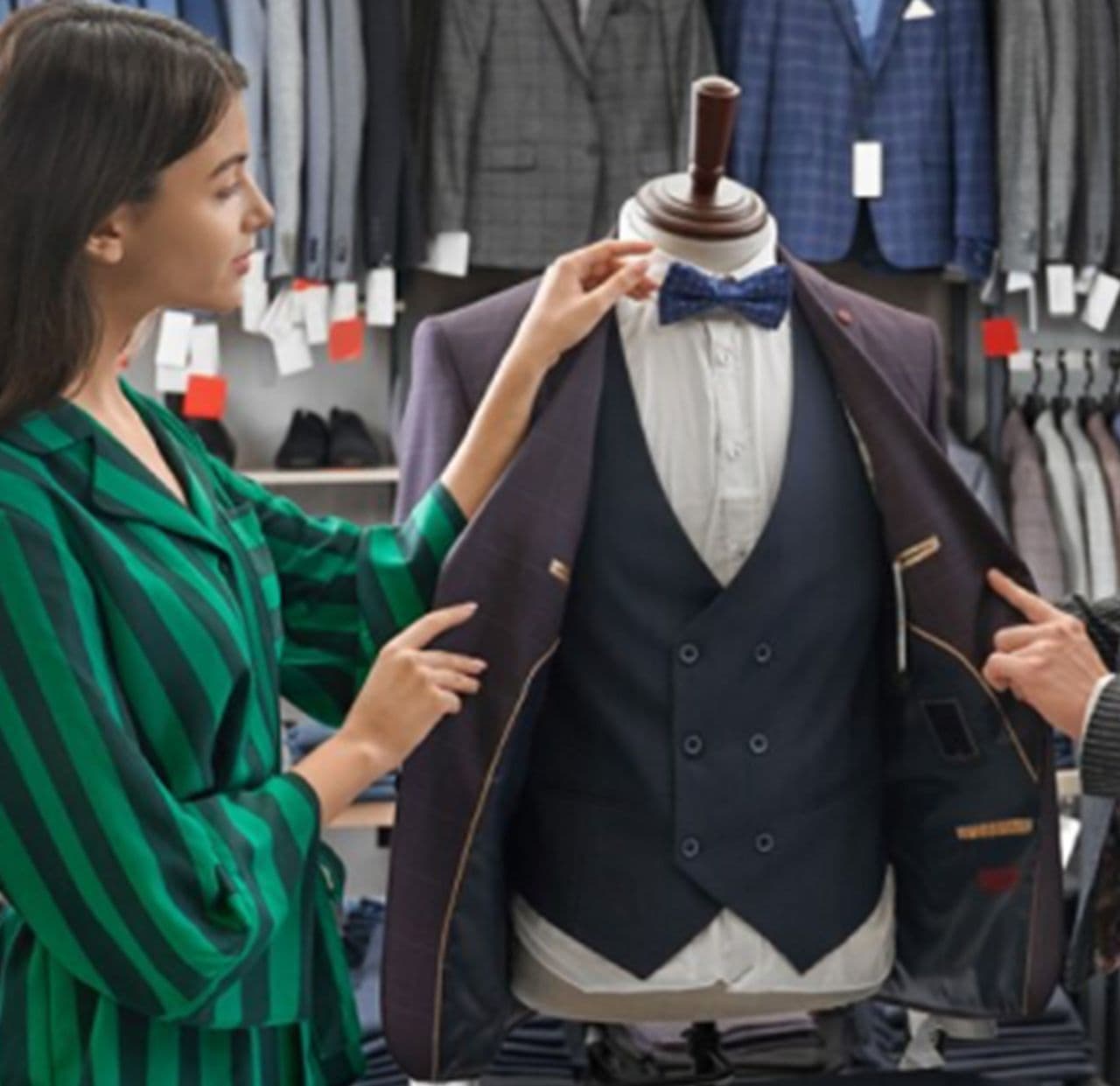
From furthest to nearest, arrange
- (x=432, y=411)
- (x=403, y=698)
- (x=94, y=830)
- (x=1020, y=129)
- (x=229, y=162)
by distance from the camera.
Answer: (x=1020, y=129) < (x=432, y=411) < (x=403, y=698) < (x=229, y=162) < (x=94, y=830)

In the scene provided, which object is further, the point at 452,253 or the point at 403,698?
the point at 452,253

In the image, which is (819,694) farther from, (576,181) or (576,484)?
(576,181)

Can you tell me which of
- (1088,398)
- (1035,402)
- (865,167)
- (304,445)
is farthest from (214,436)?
(1088,398)

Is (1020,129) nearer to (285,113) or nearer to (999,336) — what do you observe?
(999,336)

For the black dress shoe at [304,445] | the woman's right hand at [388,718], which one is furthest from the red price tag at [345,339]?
→ the woman's right hand at [388,718]

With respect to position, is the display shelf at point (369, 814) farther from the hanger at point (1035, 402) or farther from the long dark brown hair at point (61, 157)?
the long dark brown hair at point (61, 157)

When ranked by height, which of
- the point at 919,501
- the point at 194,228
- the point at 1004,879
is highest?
the point at 194,228

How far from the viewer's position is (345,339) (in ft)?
11.3

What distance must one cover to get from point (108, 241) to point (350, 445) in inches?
92.9

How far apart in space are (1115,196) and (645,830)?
248cm

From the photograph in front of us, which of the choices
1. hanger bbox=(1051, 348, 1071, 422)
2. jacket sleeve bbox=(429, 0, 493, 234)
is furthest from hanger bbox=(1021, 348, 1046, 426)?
jacket sleeve bbox=(429, 0, 493, 234)

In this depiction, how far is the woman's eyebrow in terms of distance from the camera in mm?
1312

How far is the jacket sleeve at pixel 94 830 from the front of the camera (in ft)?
3.92

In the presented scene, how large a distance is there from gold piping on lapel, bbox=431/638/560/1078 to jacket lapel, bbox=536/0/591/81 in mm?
2094
